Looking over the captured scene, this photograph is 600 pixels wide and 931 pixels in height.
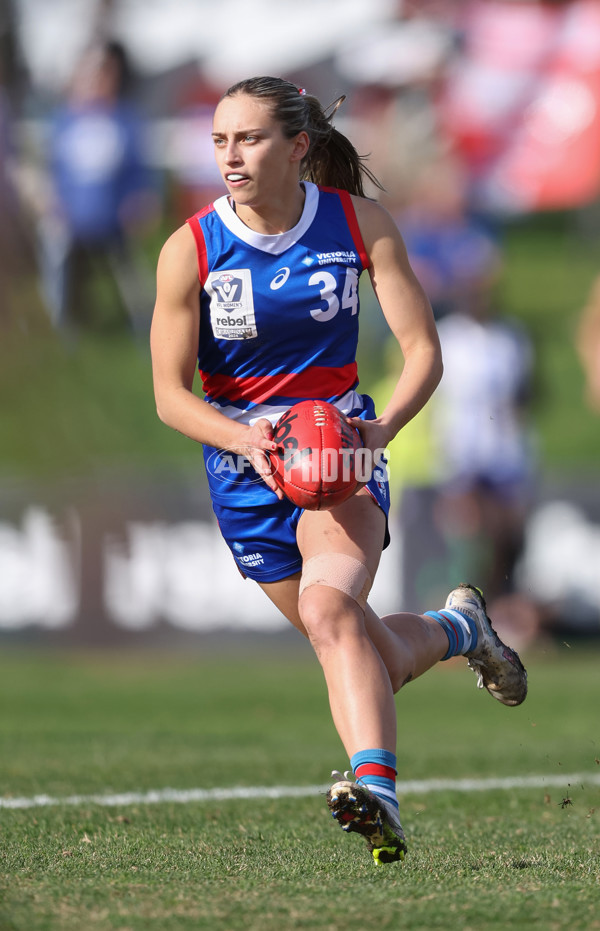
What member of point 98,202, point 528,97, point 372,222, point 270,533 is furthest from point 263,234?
point 528,97

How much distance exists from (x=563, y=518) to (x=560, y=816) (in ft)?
26.2

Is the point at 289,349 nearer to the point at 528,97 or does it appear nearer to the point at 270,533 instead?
the point at 270,533

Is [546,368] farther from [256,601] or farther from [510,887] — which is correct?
[510,887]

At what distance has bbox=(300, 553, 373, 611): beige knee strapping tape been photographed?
14.5 feet

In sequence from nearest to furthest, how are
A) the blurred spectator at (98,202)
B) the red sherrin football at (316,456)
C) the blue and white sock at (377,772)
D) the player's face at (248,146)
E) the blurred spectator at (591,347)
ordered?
the blue and white sock at (377,772) → the red sherrin football at (316,456) → the player's face at (248,146) → the blurred spectator at (98,202) → the blurred spectator at (591,347)

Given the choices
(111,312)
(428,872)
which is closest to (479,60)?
(111,312)

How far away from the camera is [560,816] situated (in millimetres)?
5539

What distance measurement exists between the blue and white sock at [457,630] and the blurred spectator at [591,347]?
16.3m

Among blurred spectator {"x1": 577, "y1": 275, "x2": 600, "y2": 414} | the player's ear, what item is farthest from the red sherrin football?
blurred spectator {"x1": 577, "y1": 275, "x2": 600, "y2": 414}

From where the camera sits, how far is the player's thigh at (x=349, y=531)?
4574 mm

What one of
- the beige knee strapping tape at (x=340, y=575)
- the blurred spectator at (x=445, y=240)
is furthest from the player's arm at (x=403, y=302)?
the blurred spectator at (x=445, y=240)

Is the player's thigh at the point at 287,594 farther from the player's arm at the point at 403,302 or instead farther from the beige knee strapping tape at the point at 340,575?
the player's arm at the point at 403,302

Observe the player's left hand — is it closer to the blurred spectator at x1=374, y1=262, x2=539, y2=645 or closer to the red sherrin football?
the red sherrin football

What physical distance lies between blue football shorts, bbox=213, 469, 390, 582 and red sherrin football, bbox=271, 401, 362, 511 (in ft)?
1.22
